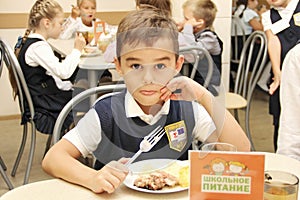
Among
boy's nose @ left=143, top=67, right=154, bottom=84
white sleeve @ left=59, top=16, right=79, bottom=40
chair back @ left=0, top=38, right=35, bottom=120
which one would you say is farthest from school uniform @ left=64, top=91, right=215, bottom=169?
white sleeve @ left=59, top=16, right=79, bottom=40

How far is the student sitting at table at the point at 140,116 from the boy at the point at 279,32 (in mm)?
1574

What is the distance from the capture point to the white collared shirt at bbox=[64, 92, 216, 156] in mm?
1156

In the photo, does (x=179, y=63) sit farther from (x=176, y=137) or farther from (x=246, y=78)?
(x=246, y=78)

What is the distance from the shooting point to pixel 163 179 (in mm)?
1040

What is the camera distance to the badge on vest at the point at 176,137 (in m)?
1.10

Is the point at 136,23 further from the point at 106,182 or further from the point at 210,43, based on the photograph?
the point at 210,43

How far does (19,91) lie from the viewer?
2596 millimetres

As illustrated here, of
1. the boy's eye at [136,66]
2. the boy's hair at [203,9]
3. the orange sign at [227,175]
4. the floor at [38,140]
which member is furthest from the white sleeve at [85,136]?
the boy's hair at [203,9]

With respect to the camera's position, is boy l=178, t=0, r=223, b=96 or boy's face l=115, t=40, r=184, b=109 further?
boy l=178, t=0, r=223, b=96

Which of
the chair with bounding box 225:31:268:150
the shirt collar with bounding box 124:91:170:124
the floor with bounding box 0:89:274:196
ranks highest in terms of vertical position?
the shirt collar with bounding box 124:91:170:124

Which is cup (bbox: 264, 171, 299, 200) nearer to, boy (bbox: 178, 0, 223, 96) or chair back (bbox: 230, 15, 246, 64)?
boy (bbox: 178, 0, 223, 96)

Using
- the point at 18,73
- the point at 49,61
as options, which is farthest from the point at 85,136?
the point at 49,61

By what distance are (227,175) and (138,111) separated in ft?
1.14

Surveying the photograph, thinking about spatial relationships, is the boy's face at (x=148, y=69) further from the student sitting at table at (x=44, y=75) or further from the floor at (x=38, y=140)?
the floor at (x=38, y=140)
